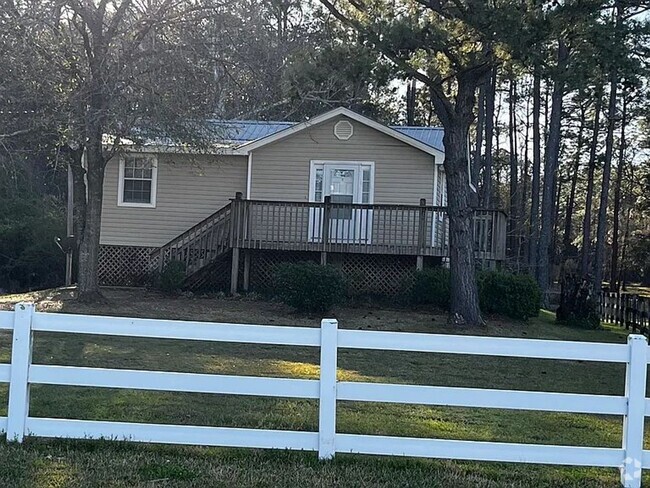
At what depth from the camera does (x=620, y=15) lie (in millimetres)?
13539

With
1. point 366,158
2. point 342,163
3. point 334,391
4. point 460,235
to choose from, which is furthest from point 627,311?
point 334,391

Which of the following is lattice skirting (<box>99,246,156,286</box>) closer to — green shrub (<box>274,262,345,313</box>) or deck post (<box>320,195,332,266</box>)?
deck post (<box>320,195,332,266</box>)

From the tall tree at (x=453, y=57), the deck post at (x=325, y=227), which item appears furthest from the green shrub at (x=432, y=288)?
the deck post at (x=325, y=227)

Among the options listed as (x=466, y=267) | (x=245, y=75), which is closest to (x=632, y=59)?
(x=466, y=267)

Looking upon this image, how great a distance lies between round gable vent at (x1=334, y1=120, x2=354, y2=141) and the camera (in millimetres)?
18828

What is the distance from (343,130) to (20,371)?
47.2 ft

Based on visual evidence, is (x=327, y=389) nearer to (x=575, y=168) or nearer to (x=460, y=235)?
(x=460, y=235)

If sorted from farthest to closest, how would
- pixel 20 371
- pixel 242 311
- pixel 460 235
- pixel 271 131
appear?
pixel 271 131
pixel 242 311
pixel 460 235
pixel 20 371

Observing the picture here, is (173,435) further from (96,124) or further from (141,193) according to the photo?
(141,193)

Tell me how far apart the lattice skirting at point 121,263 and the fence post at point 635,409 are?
16.3 metres

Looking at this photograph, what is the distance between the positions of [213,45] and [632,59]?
719 cm

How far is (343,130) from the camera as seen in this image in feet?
61.9

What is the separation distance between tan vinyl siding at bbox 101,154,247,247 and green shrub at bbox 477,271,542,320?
23.1ft

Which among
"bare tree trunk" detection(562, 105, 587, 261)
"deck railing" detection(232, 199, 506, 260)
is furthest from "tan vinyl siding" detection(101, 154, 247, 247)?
"bare tree trunk" detection(562, 105, 587, 261)
